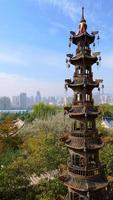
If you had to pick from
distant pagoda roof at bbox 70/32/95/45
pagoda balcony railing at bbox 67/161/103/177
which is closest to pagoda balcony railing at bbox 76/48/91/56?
distant pagoda roof at bbox 70/32/95/45

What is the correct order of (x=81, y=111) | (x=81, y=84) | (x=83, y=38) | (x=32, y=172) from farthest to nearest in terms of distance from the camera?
(x=32, y=172), (x=83, y=38), (x=81, y=111), (x=81, y=84)

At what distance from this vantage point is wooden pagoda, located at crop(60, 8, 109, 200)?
14.8 m

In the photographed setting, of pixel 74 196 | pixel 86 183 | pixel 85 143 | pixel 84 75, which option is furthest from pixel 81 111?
pixel 74 196

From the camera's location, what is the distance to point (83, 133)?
15102 millimetres

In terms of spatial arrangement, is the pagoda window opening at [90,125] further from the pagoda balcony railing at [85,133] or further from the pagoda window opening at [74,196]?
the pagoda window opening at [74,196]

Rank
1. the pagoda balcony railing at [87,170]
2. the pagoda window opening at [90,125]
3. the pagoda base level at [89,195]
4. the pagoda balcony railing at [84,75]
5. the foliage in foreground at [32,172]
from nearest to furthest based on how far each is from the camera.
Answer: the pagoda base level at [89,195]
the pagoda balcony railing at [87,170]
the pagoda balcony railing at [84,75]
the pagoda window opening at [90,125]
the foliage in foreground at [32,172]

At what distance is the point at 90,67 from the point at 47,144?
1470 cm

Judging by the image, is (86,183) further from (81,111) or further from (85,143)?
(81,111)

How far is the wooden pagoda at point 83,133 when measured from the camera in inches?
584

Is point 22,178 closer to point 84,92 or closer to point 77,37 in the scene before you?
point 84,92

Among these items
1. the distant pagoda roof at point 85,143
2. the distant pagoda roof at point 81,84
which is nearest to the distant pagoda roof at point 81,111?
the distant pagoda roof at point 81,84

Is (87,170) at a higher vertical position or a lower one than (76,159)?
lower

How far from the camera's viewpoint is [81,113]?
14852mm

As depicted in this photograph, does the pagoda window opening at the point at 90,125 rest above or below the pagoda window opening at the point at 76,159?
above
